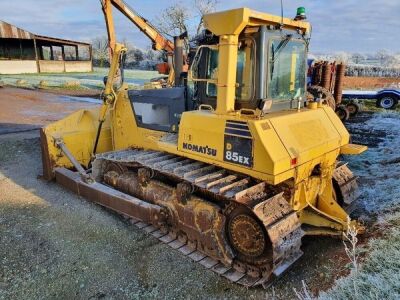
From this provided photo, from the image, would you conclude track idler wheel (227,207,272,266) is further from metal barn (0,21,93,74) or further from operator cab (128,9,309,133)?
metal barn (0,21,93,74)

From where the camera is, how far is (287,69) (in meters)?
4.39

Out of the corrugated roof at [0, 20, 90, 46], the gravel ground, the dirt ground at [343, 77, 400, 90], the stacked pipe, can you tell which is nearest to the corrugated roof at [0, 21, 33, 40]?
the corrugated roof at [0, 20, 90, 46]

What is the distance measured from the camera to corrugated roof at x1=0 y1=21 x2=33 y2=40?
29.0 m

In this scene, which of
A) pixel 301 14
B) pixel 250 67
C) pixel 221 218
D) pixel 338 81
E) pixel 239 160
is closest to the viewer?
pixel 239 160

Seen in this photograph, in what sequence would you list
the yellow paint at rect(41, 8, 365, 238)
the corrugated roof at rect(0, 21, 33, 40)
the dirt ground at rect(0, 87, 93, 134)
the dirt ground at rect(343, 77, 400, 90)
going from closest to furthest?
the yellow paint at rect(41, 8, 365, 238), the dirt ground at rect(0, 87, 93, 134), the dirt ground at rect(343, 77, 400, 90), the corrugated roof at rect(0, 21, 33, 40)

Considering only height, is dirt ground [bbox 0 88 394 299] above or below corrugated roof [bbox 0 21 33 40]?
below

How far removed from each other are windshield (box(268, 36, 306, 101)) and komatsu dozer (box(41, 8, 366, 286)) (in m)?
0.01

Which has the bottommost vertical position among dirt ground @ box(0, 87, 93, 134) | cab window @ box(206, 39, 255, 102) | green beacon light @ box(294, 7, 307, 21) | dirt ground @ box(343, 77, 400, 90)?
dirt ground @ box(0, 87, 93, 134)

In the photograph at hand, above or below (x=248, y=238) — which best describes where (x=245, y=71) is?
above

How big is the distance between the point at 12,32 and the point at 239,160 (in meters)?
31.8

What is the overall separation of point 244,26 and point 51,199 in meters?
4.24

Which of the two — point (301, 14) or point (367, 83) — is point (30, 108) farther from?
point (367, 83)

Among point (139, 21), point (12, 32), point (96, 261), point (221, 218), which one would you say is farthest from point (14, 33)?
point (221, 218)

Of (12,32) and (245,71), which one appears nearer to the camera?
→ (245,71)
